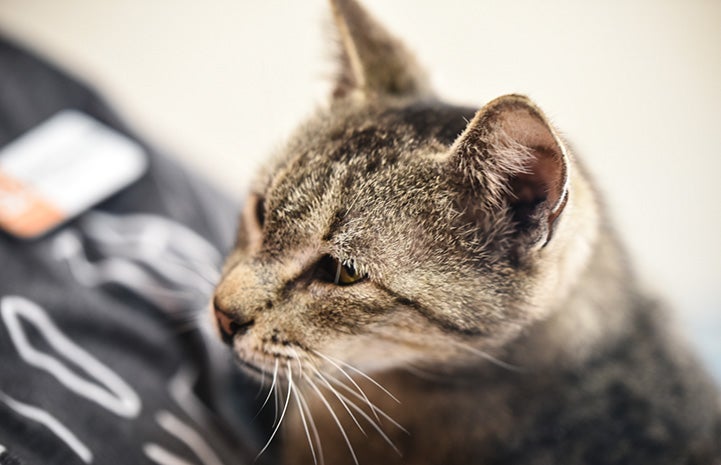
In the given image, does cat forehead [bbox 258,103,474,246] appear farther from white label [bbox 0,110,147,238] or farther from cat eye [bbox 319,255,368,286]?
white label [bbox 0,110,147,238]

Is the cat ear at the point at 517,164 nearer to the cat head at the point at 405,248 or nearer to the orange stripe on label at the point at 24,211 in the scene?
the cat head at the point at 405,248

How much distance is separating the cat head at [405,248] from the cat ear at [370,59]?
14 centimetres

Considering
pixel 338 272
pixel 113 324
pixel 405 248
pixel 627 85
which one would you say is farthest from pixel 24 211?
pixel 627 85

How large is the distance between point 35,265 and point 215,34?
148 cm

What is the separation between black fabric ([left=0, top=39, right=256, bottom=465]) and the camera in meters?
0.97

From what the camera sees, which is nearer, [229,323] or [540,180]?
[540,180]

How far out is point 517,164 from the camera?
0.88 metres

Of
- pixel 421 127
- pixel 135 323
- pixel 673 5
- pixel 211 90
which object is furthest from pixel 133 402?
pixel 673 5

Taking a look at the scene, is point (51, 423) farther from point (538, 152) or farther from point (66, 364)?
point (538, 152)

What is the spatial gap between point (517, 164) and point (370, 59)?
0.46 meters

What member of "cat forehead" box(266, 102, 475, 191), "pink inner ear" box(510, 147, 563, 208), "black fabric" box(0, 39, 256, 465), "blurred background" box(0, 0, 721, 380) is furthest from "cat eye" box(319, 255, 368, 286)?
"blurred background" box(0, 0, 721, 380)

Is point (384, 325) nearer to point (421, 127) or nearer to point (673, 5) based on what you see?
point (421, 127)

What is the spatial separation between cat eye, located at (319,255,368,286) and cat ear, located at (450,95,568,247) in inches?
8.9

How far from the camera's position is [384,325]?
987 mm
